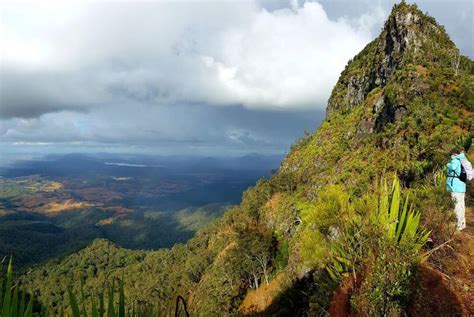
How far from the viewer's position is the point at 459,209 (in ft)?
24.9

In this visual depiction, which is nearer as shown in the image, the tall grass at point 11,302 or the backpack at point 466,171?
the tall grass at point 11,302

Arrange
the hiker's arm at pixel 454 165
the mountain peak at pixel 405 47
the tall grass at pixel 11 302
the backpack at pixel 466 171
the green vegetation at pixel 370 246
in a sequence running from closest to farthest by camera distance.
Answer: the tall grass at pixel 11 302
the green vegetation at pixel 370 246
the backpack at pixel 466 171
the hiker's arm at pixel 454 165
the mountain peak at pixel 405 47

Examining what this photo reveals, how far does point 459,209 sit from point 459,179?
0.71 metres

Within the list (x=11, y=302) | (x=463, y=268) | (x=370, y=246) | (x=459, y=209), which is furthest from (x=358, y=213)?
(x=11, y=302)

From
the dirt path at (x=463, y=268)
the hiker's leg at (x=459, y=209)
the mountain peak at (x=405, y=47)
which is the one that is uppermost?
the mountain peak at (x=405, y=47)

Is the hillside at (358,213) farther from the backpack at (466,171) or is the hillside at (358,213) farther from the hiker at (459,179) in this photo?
the backpack at (466,171)

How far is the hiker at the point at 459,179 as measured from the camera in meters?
7.39

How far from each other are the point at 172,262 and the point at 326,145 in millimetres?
40332

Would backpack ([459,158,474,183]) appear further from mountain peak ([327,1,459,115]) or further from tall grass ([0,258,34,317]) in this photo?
mountain peak ([327,1,459,115])

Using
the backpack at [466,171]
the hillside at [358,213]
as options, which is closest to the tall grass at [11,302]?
the hillside at [358,213]

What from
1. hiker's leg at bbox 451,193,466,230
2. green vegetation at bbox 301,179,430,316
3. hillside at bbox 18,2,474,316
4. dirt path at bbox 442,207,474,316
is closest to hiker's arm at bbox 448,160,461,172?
hiker's leg at bbox 451,193,466,230

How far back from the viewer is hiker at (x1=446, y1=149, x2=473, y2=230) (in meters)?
7.39

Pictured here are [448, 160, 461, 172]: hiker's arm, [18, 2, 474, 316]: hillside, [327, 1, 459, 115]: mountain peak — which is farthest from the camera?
[327, 1, 459, 115]: mountain peak

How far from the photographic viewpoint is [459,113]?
24062mm
